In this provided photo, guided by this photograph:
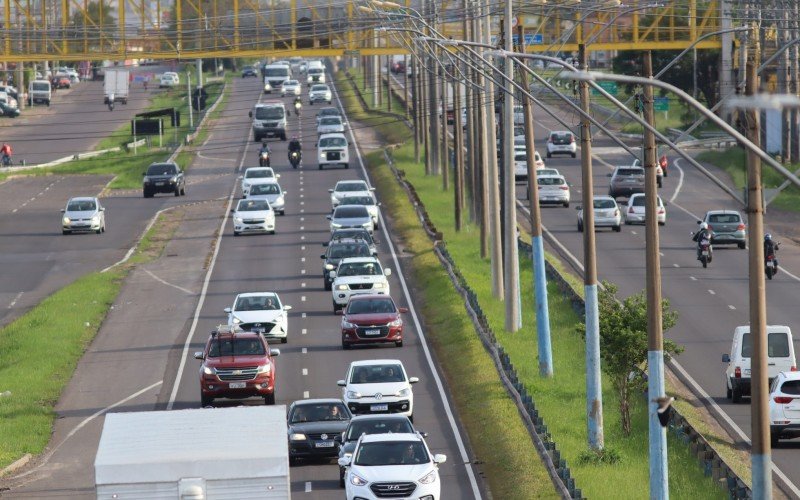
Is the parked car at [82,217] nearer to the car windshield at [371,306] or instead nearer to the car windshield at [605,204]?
the car windshield at [605,204]

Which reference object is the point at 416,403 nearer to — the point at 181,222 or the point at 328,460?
the point at 328,460

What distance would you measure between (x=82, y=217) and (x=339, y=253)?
2030 cm

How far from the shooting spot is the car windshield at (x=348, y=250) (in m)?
58.7

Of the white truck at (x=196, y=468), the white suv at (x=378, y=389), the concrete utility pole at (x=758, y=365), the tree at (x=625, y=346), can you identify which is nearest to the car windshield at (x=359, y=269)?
the white suv at (x=378, y=389)

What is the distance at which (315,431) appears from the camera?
32.9 metres

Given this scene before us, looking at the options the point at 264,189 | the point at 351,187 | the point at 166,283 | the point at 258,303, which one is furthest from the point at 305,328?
the point at 264,189

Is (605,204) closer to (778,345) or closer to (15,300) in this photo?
(15,300)

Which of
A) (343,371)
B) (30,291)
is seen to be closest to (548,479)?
(343,371)

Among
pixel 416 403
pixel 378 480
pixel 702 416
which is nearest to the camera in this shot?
pixel 378 480

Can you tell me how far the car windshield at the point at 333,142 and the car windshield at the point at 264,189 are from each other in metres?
19.1

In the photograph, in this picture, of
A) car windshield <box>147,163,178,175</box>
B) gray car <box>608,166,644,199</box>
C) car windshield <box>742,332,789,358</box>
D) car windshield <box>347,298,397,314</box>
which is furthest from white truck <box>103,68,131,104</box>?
car windshield <box>742,332,789,358</box>

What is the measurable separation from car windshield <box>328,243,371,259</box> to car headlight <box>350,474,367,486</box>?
30.5 metres

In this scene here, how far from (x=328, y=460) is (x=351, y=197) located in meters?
40.9

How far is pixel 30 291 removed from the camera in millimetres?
61375
